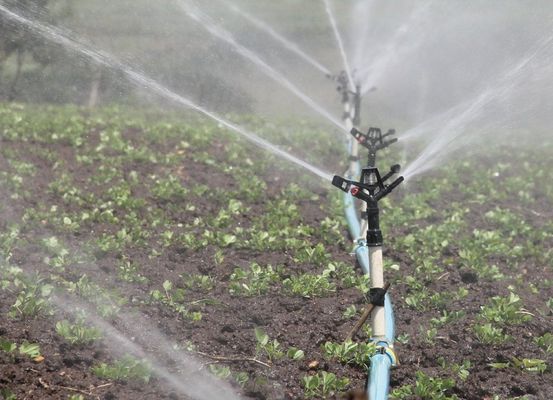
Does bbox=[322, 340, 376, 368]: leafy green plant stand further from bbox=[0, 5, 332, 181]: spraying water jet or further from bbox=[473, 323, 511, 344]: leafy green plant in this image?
bbox=[0, 5, 332, 181]: spraying water jet

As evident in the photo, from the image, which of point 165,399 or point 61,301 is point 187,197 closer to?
point 61,301

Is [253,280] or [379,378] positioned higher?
[253,280]

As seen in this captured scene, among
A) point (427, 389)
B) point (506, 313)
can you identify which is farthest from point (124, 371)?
point (506, 313)

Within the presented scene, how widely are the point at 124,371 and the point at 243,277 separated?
1629mm

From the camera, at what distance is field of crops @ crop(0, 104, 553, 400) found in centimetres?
426

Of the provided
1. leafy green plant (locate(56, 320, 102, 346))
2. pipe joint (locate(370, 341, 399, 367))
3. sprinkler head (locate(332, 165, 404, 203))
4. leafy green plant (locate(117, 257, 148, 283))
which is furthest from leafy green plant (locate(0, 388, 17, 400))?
sprinkler head (locate(332, 165, 404, 203))

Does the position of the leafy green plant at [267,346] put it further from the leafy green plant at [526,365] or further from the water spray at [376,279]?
the leafy green plant at [526,365]

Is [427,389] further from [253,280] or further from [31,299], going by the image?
[31,299]

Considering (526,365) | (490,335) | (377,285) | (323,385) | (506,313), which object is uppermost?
(506,313)

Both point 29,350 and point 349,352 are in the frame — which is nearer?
point 29,350

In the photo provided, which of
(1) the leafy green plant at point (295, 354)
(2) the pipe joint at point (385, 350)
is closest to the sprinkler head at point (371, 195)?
(2) the pipe joint at point (385, 350)

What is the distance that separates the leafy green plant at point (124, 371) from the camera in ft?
13.3

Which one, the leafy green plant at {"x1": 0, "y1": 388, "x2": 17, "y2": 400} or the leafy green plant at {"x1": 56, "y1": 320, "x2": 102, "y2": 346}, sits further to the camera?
the leafy green plant at {"x1": 56, "y1": 320, "x2": 102, "y2": 346}

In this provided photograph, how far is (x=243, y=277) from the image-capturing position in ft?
18.1
